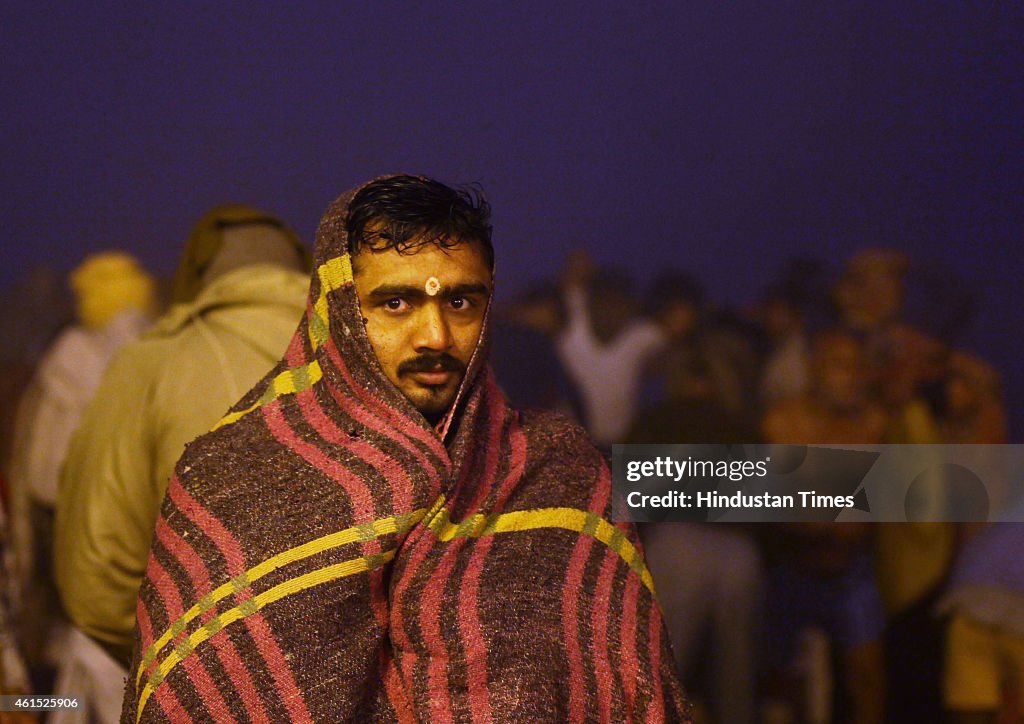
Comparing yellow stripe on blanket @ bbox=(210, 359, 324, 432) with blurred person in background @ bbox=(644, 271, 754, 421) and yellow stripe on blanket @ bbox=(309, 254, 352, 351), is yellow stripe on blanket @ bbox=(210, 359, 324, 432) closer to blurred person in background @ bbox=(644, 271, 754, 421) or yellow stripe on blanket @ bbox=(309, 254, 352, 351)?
yellow stripe on blanket @ bbox=(309, 254, 352, 351)

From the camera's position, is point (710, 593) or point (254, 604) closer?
point (254, 604)

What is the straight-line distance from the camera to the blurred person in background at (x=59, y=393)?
2678 mm

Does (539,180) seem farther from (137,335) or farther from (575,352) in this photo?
(137,335)

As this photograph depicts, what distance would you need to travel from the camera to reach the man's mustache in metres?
1.59

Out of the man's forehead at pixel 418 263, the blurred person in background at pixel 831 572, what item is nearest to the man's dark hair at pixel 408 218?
the man's forehead at pixel 418 263

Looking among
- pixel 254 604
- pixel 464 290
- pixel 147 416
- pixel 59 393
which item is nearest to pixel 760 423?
pixel 464 290

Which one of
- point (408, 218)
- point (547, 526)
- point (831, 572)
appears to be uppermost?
point (408, 218)

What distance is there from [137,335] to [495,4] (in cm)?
117

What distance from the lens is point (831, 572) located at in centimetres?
273

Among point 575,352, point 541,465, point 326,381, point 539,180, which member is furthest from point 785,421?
point 326,381

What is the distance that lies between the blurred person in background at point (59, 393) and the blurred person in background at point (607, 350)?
104 centimetres

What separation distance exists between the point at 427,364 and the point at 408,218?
0.21 m

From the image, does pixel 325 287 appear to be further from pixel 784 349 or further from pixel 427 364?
pixel 784 349

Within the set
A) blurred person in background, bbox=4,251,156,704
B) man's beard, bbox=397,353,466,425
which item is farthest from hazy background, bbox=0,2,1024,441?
man's beard, bbox=397,353,466,425
